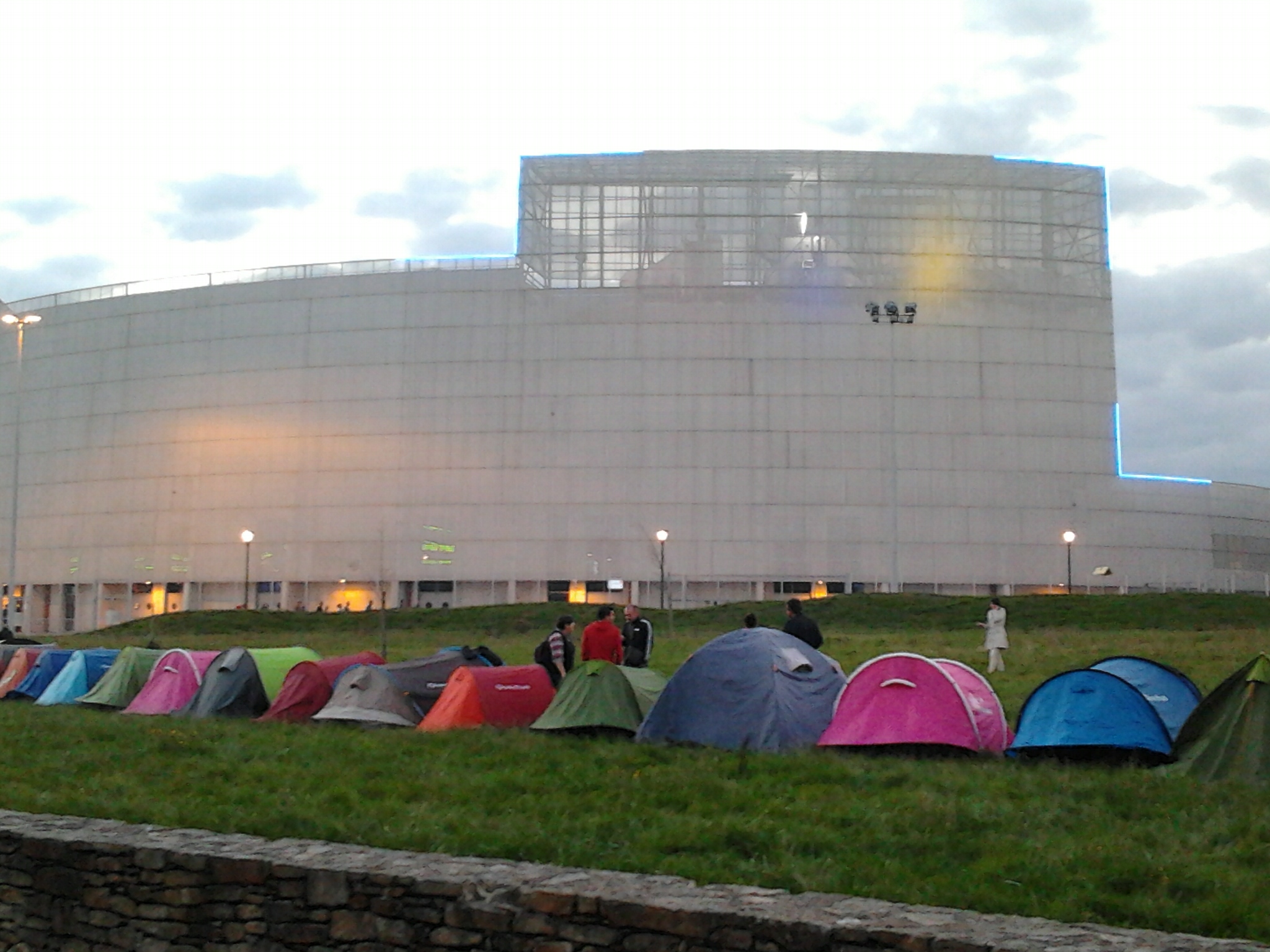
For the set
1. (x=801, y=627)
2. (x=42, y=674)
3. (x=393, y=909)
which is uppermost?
(x=801, y=627)

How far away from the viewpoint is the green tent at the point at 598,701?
63.0ft

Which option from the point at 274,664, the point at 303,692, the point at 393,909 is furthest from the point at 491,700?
the point at 393,909

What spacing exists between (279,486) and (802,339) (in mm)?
29451

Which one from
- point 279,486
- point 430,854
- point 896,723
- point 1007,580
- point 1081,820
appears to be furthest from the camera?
point 279,486

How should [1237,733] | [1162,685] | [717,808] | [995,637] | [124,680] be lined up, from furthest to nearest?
[995,637] < [124,680] < [1162,685] < [1237,733] < [717,808]

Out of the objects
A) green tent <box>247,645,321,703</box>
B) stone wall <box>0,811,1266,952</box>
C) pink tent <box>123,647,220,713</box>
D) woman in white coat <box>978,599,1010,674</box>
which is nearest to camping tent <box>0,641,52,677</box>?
pink tent <box>123,647,220,713</box>

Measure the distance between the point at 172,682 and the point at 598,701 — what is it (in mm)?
9714

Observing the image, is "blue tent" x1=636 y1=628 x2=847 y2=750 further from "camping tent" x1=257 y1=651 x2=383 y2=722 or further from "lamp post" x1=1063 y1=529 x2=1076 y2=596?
"lamp post" x1=1063 y1=529 x2=1076 y2=596

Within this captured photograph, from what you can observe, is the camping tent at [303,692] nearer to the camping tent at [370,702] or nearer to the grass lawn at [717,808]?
the camping tent at [370,702]

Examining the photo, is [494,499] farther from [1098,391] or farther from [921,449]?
[1098,391]

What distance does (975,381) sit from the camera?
72.1 metres

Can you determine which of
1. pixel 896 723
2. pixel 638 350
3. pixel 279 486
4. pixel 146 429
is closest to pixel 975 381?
pixel 638 350

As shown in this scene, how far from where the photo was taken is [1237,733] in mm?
15258

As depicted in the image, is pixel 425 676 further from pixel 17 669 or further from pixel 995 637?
pixel 17 669
